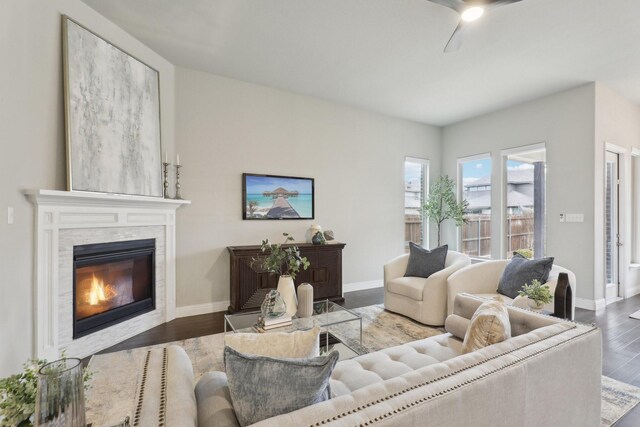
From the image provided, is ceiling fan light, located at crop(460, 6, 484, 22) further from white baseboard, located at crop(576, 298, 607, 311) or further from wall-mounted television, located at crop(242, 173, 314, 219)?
white baseboard, located at crop(576, 298, 607, 311)

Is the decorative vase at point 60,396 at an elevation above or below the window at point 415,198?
below

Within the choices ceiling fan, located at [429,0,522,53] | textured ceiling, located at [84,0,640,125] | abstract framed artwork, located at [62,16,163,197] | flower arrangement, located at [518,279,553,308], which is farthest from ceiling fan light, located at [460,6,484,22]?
abstract framed artwork, located at [62,16,163,197]

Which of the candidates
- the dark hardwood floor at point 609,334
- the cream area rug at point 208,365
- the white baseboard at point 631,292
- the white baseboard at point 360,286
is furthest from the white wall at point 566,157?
the cream area rug at point 208,365

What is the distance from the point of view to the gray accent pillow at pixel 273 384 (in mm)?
921

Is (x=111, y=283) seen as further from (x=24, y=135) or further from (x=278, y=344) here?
(x=278, y=344)

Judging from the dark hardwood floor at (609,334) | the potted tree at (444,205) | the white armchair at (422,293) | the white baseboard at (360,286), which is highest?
the potted tree at (444,205)

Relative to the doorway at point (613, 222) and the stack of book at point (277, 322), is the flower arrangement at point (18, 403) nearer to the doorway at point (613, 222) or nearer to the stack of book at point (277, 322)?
the stack of book at point (277, 322)

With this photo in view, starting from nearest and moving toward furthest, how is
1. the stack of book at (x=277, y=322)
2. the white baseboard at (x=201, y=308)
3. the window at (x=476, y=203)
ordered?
the stack of book at (x=277, y=322), the white baseboard at (x=201, y=308), the window at (x=476, y=203)

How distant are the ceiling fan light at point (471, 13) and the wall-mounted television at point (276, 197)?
111 inches

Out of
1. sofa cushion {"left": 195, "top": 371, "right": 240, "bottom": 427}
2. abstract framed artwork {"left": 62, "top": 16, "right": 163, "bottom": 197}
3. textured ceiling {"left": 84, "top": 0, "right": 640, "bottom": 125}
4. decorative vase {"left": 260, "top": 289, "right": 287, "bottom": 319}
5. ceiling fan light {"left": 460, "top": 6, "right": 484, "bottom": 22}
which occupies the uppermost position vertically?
textured ceiling {"left": 84, "top": 0, "right": 640, "bottom": 125}

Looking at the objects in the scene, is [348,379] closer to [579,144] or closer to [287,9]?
[287,9]

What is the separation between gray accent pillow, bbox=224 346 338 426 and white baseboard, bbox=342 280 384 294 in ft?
13.0

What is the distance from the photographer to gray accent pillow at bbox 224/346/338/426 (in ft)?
3.02

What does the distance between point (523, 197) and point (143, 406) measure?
5611 millimetres
